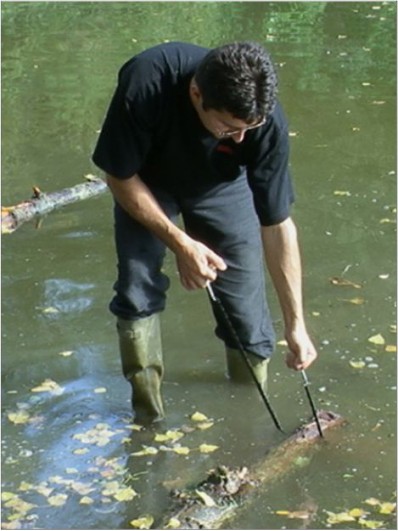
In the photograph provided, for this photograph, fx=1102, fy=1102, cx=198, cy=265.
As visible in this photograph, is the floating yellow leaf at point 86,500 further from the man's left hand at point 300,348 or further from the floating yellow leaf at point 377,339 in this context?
the floating yellow leaf at point 377,339

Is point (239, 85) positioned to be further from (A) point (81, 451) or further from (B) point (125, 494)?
(A) point (81, 451)

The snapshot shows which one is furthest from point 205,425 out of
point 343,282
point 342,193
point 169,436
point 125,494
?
point 342,193

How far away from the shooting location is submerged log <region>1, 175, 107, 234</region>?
6.67m

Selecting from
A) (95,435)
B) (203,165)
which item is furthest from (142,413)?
(203,165)

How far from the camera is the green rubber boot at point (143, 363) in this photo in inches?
177

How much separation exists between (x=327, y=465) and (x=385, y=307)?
1.51m

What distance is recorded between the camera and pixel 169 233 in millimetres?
4012

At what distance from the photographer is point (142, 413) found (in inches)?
184

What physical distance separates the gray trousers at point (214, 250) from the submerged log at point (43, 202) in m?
2.35

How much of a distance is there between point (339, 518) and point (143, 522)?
698 mm

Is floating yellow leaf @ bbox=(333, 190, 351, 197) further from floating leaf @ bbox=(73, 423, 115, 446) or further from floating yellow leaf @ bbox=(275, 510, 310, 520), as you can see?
floating yellow leaf @ bbox=(275, 510, 310, 520)

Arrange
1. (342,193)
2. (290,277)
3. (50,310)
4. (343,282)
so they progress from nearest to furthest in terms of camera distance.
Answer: (290,277)
(50,310)
(343,282)
(342,193)

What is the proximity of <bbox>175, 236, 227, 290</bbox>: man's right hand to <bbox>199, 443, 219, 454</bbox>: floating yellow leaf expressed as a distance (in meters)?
0.73

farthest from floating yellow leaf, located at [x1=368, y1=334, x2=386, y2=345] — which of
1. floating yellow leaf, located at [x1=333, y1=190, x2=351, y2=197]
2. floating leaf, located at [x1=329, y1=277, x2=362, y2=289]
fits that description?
floating yellow leaf, located at [x1=333, y1=190, x2=351, y2=197]
